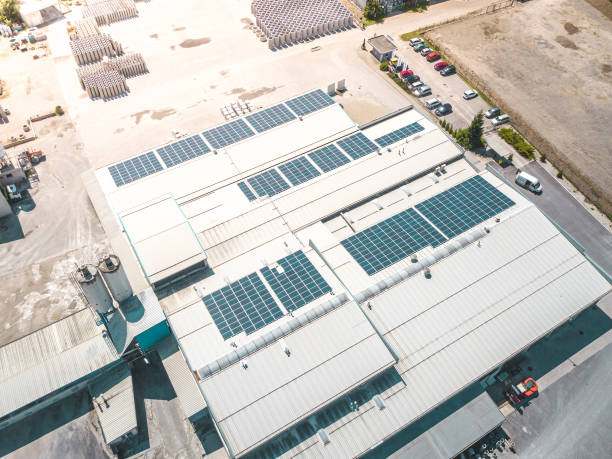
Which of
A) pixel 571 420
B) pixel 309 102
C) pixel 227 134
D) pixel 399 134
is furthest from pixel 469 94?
pixel 571 420

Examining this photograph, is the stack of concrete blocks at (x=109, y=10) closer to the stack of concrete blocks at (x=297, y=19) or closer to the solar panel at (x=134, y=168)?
the stack of concrete blocks at (x=297, y=19)

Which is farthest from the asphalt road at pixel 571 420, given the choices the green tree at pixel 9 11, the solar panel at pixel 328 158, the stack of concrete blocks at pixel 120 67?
the green tree at pixel 9 11

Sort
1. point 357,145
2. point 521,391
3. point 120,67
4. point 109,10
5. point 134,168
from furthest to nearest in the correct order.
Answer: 1. point 109,10
2. point 120,67
3. point 357,145
4. point 134,168
5. point 521,391

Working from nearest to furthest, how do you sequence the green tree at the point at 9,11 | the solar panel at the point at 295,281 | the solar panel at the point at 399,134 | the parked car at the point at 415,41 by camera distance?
the solar panel at the point at 295,281 → the solar panel at the point at 399,134 → the parked car at the point at 415,41 → the green tree at the point at 9,11

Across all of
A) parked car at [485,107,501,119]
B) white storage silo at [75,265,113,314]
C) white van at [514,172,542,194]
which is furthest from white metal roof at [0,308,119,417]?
parked car at [485,107,501,119]

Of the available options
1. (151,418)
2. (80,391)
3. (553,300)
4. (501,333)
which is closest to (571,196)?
(553,300)

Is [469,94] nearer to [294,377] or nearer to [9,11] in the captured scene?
[294,377]
